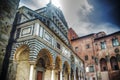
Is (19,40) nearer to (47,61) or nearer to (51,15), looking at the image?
(47,61)

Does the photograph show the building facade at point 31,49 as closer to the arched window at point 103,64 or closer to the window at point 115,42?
the arched window at point 103,64

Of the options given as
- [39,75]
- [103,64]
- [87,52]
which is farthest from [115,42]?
[39,75]

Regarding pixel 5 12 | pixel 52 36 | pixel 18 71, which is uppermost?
pixel 52 36

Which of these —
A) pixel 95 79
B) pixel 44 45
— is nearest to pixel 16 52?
pixel 44 45

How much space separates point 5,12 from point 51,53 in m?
8.71

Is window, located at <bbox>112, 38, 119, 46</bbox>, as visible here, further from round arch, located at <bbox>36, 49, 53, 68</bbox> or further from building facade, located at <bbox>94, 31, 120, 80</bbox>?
round arch, located at <bbox>36, 49, 53, 68</bbox>

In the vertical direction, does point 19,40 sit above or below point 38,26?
below

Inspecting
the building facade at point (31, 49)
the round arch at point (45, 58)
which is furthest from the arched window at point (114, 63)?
the round arch at point (45, 58)

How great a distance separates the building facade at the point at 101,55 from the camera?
23.9 metres

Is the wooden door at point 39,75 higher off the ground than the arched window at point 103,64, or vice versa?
the arched window at point 103,64

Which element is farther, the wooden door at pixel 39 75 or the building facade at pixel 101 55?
the building facade at pixel 101 55

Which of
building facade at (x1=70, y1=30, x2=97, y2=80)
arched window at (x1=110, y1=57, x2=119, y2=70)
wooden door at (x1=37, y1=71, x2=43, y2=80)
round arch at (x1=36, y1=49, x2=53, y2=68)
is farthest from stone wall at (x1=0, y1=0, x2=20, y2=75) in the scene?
building facade at (x1=70, y1=30, x2=97, y2=80)

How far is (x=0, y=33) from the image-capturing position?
3445 mm

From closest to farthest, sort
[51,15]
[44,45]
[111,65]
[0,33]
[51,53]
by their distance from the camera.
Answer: [0,33] → [44,45] → [51,53] → [51,15] → [111,65]
